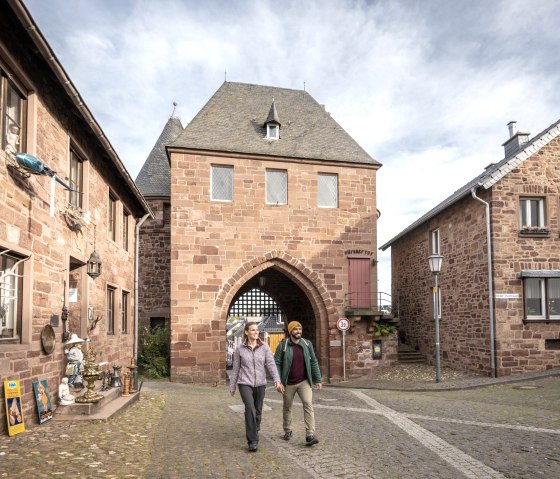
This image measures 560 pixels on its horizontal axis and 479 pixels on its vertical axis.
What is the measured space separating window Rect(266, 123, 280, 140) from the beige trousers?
14158 mm

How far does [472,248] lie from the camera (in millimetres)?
18297

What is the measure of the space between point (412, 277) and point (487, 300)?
7.18 m

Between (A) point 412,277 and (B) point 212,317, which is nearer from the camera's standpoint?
(B) point 212,317

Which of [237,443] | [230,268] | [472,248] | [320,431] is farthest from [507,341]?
[237,443]

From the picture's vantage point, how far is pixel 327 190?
A: 66.7ft

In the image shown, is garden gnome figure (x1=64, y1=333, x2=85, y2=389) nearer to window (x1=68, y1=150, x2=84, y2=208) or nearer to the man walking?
window (x1=68, y1=150, x2=84, y2=208)

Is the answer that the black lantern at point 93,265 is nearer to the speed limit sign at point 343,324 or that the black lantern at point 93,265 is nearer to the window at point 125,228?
the window at point 125,228

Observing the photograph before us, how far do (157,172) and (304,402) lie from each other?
17.3 metres

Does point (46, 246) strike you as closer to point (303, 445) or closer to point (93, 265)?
point (93, 265)

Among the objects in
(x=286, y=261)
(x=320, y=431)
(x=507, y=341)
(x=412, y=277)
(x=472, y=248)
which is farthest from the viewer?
(x=412, y=277)

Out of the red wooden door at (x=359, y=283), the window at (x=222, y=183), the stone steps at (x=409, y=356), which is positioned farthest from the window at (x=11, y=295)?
the stone steps at (x=409, y=356)

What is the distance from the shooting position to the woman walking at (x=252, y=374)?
6.73m

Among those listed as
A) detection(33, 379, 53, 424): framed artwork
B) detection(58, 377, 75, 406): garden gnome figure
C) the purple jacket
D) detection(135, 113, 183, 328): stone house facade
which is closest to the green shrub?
detection(135, 113, 183, 328): stone house facade

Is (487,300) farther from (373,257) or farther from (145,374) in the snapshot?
(145,374)
